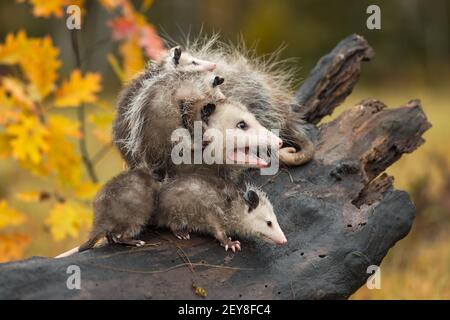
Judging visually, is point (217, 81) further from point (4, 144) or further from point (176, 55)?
point (4, 144)

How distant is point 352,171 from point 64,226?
1616mm

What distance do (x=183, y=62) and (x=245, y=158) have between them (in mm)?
715

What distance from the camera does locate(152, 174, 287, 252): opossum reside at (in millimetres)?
2832

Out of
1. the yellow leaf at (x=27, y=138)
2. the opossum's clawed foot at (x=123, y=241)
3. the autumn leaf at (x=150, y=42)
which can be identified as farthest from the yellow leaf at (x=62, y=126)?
the opossum's clawed foot at (x=123, y=241)

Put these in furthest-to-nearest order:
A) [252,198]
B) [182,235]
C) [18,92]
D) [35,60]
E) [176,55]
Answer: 1. [35,60]
2. [18,92]
3. [176,55]
4. [252,198]
5. [182,235]

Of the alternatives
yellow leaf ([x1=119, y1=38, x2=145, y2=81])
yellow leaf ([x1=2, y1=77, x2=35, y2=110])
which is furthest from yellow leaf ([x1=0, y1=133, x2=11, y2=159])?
yellow leaf ([x1=119, y1=38, x2=145, y2=81])

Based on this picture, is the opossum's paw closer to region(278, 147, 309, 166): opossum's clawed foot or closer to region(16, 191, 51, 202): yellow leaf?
region(278, 147, 309, 166): opossum's clawed foot

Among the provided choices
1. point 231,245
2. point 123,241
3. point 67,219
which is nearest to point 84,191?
point 67,219

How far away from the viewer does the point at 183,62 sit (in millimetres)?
3480

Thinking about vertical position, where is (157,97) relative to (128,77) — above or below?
below

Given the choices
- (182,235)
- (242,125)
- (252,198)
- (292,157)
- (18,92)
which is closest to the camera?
(182,235)

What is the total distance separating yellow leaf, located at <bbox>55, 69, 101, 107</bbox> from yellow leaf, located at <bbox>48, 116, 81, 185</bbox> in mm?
114

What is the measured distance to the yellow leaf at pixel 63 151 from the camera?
12.7ft

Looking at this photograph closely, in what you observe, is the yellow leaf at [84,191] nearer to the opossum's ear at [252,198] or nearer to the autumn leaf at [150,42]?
the autumn leaf at [150,42]
